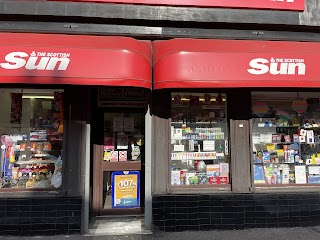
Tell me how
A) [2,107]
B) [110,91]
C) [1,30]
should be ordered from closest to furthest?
[1,30] < [2,107] < [110,91]

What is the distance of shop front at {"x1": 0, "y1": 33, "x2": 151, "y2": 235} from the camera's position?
463 cm

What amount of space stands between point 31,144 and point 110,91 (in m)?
1.82

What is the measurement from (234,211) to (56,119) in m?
3.73

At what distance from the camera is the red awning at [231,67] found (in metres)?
4.88

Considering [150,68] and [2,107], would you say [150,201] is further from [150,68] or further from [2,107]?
[2,107]

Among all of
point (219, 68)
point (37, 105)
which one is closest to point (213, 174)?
point (219, 68)

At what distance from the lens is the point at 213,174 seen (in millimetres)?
5879

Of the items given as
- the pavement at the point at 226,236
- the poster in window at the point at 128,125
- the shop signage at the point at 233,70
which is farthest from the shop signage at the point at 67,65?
the pavement at the point at 226,236

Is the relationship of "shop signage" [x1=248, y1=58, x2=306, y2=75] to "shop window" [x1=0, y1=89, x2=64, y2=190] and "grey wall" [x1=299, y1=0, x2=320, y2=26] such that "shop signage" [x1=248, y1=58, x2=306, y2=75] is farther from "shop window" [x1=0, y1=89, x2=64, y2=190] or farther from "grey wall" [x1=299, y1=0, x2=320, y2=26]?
"shop window" [x1=0, y1=89, x2=64, y2=190]

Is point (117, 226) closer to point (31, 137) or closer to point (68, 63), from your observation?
point (31, 137)

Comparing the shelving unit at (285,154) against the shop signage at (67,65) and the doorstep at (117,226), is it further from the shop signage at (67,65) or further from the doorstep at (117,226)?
the shop signage at (67,65)

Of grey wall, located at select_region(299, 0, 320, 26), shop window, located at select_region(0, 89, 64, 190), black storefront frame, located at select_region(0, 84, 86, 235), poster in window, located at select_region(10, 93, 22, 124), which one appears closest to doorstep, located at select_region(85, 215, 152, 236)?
black storefront frame, located at select_region(0, 84, 86, 235)

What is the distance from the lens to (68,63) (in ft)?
15.2

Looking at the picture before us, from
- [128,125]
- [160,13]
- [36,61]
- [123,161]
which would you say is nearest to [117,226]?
[123,161]
